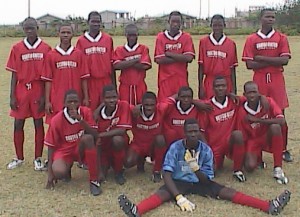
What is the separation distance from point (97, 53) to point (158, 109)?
97 centimetres

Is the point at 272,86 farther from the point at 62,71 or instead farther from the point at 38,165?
the point at 38,165

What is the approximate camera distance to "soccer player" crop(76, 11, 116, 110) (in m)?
6.03

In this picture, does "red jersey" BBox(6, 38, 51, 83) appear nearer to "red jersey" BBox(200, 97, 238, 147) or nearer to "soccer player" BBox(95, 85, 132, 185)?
"soccer player" BBox(95, 85, 132, 185)

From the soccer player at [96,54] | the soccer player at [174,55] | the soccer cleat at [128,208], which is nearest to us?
the soccer cleat at [128,208]

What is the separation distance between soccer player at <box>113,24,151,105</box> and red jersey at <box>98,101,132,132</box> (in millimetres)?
640

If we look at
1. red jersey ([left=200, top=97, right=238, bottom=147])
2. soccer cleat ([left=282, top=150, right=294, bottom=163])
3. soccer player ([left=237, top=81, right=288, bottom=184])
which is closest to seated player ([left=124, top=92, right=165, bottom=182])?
red jersey ([left=200, top=97, right=238, bottom=147])

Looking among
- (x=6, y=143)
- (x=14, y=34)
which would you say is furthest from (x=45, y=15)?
(x=6, y=143)

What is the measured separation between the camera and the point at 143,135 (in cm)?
574

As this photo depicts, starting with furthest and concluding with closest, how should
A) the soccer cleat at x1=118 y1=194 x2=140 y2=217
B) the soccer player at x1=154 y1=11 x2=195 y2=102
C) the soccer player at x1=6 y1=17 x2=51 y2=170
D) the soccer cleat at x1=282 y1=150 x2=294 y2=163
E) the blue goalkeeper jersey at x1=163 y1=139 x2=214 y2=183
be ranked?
the soccer cleat at x1=282 y1=150 x2=294 y2=163 < the soccer player at x1=154 y1=11 x2=195 y2=102 < the soccer player at x1=6 y1=17 x2=51 y2=170 < the blue goalkeeper jersey at x1=163 y1=139 x2=214 y2=183 < the soccer cleat at x1=118 y1=194 x2=140 y2=217

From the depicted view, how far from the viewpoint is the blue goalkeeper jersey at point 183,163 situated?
195 inches

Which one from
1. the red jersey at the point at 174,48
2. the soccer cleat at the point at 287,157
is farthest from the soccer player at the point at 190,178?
the soccer cleat at the point at 287,157

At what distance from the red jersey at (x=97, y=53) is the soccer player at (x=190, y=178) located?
1.47 meters

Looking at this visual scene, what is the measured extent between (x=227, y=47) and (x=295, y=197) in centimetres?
191

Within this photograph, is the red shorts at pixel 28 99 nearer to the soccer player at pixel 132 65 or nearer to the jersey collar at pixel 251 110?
the soccer player at pixel 132 65
